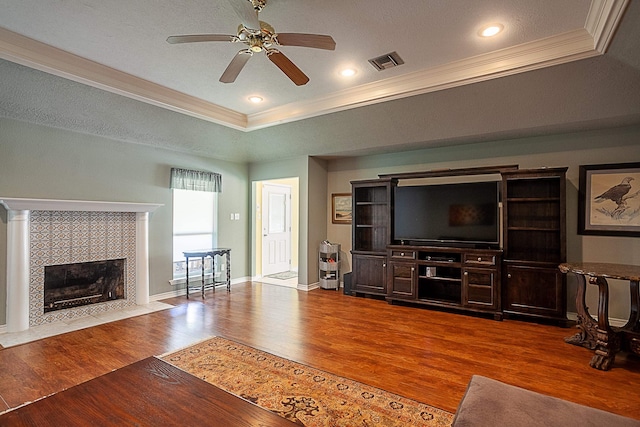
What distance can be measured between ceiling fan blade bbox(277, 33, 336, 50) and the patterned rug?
8.23ft

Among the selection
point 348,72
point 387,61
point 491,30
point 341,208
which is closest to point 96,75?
point 348,72

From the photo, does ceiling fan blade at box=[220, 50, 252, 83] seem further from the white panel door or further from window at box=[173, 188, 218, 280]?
the white panel door

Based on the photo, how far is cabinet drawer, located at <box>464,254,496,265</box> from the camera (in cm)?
420

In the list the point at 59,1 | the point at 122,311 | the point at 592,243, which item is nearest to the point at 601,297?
the point at 592,243

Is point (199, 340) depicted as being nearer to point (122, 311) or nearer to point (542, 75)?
point (122, 311)

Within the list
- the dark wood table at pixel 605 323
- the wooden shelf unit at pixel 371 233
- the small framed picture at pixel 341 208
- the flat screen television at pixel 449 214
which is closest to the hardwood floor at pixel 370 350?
the dark wood table at pixel 605 323

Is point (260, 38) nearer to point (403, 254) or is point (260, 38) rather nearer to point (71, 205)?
point (71, 205)

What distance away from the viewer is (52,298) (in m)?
4.11

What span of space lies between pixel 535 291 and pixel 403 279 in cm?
163

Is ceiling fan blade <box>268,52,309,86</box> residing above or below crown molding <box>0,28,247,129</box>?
below

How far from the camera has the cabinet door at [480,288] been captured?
4156 millimetres

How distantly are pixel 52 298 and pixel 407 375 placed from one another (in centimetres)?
435

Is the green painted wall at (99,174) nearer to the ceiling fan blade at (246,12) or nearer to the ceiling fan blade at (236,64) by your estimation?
the ceiling fan blade at (236,64)

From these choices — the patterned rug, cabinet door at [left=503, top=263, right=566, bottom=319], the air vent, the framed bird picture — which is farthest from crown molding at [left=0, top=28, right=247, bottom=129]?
the framed bird picture
